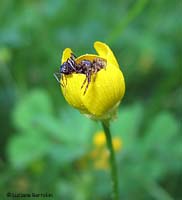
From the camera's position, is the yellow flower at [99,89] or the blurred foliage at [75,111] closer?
the yellow flower at [99,89]

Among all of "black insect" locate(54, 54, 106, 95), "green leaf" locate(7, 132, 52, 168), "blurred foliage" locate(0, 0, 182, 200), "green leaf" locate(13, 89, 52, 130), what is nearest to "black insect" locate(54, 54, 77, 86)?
"black insect" locate(54, 54, 106, 95)

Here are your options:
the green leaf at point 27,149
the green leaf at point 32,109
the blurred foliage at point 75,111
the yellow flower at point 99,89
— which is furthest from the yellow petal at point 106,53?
the green leaf at point 32,109

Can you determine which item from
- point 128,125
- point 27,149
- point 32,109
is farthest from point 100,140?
point 32,109

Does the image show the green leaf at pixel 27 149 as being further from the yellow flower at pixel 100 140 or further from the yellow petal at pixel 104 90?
the yellow petal at pixel 104 90

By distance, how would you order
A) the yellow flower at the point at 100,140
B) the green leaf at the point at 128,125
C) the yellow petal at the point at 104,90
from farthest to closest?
the green leaf at the point at 128,125, the yellow flower at the point at 100,140, the yellow petal at the point at 104,90

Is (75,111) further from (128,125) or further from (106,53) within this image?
(106,53)

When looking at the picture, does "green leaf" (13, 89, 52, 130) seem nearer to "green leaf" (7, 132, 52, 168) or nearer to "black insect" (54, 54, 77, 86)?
"green leaf" (7, 132, 52, 168)

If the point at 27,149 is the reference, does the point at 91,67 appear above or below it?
above

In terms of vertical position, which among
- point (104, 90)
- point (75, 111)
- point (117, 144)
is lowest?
point (117, 144)
